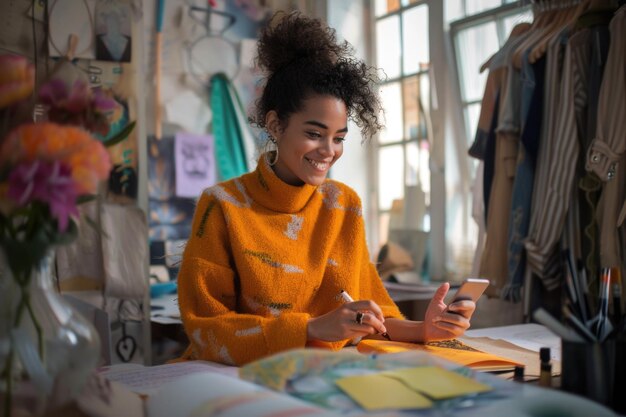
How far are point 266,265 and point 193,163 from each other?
196cm

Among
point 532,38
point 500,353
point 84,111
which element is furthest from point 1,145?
point 532,38

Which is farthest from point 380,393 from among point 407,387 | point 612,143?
point 612,143

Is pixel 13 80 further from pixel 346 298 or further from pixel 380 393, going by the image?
pixel 346 298

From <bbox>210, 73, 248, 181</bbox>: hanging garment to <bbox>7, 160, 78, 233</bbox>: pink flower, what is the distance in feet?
8.82

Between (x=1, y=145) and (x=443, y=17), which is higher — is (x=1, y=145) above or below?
below

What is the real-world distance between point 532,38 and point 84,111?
1.75m

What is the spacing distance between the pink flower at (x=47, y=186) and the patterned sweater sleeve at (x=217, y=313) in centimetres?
62

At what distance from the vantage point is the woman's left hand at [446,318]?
4.53ft

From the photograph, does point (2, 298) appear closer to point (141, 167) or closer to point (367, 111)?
point (367, 111)

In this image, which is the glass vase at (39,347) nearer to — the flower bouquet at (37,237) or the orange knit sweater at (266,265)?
the flower bouquet at (37,237)

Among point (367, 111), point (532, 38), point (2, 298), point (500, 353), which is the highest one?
point (532, 38)

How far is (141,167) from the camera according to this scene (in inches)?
95.9

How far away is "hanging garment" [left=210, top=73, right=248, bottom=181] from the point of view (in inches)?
135

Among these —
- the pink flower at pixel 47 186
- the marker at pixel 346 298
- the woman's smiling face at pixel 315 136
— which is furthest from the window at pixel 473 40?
the pink flower at pixel 47 186
